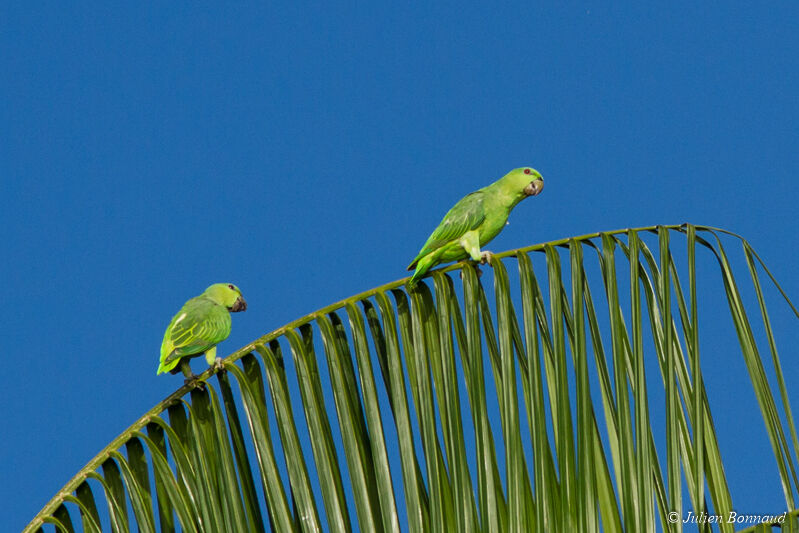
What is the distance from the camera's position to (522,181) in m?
5.45

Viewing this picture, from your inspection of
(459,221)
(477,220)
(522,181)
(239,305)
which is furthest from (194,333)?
(522,181)

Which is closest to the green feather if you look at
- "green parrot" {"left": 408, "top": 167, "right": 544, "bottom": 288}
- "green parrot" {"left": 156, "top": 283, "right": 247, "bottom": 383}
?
"green parrot" {"left": 156, "top": 283, "right": 247, "bottom": 383}

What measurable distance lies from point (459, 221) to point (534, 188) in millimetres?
620

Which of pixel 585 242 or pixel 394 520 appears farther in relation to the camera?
pixel 585 242

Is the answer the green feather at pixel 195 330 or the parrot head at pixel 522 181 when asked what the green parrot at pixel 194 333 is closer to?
the green feather at pixel 195 330

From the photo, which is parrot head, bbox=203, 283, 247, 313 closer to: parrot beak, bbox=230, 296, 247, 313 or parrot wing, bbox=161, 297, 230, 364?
parrot beak, bbox=230, 296, 247, 313

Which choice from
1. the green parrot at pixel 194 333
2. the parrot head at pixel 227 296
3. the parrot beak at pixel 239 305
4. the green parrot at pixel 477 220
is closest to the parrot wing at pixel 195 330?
the green parrot at pixel 194 333

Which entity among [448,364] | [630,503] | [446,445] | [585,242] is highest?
[585,242]

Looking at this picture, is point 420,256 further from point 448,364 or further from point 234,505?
point 234,505

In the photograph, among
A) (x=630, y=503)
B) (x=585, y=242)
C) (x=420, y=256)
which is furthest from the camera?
(x=420, y=256)

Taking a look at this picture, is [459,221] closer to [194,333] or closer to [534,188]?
[534,188]

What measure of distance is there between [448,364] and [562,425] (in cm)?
49

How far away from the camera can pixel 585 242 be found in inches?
153

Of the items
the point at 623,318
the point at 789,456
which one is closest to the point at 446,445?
the point at 623,318
